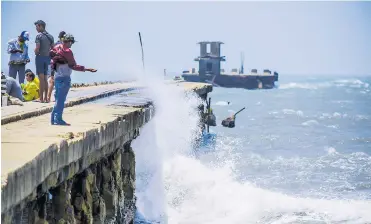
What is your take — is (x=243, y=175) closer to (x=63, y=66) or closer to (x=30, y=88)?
(x=30, y=88)

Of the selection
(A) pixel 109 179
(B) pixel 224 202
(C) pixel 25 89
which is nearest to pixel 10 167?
(A) pixel 109 179

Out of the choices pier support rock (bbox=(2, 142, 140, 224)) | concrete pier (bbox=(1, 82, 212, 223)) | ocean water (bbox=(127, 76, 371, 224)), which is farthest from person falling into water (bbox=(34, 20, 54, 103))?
ocean water (bbox=(127, 76, 371, 224))

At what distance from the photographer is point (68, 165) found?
7.67 meters

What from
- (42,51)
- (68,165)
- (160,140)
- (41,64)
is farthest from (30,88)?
(160,140)

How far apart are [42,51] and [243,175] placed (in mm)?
11652

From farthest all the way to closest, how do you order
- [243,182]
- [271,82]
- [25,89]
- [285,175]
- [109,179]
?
[271,82], [285,175], [243,182], [25,89], [109,179]

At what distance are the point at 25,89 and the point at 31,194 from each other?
8.19m

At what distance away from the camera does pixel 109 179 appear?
11.1 meters

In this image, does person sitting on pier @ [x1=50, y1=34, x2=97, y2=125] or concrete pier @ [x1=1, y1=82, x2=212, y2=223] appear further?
person sitting on pier @ [x1=50, y1=34, x2=97, y2=125]

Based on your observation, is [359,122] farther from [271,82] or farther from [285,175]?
[271,82]

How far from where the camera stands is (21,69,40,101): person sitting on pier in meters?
14.0

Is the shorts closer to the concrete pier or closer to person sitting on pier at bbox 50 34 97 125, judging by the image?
the concrete pier

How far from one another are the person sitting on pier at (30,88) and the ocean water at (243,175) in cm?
378

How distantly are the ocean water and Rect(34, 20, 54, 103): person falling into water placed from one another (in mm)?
4138
